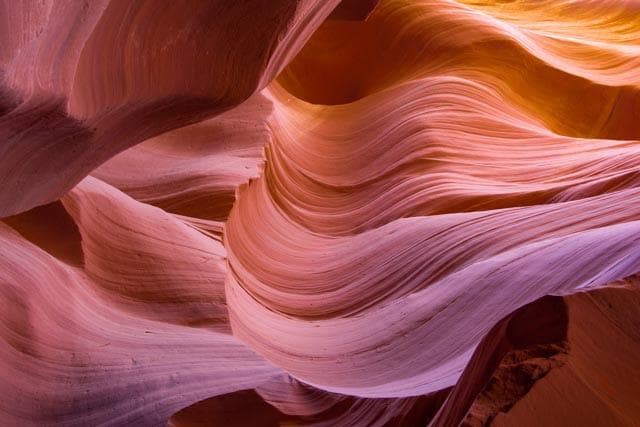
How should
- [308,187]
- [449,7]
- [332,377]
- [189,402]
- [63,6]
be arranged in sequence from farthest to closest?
[449,7] → [308,187] → [332,377] → [189,402] → [63,6]

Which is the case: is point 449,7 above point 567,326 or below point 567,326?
above

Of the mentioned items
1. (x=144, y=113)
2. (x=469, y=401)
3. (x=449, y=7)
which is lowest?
→ (x=469, y=401)

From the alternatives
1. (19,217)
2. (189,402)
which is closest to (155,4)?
(19,217)

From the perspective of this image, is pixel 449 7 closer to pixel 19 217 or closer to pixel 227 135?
pixel 227 135

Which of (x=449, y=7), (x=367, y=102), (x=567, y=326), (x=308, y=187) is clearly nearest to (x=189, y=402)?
(x=567, y=326)

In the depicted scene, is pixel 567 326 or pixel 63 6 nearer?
pixel 567 326

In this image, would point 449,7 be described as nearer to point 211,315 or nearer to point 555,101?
point 555,101

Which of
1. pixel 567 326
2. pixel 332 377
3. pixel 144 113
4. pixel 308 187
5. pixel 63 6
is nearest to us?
pixel 567 326
